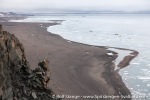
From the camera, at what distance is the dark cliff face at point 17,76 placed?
55.5ft

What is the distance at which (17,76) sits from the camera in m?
18.4

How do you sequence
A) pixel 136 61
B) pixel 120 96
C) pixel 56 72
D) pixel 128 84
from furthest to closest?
1. pixel 136 61
2. pixel 56 72
3. pixel 128 84
4. pixel 120 96

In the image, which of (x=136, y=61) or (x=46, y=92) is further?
(x=136, y=61)

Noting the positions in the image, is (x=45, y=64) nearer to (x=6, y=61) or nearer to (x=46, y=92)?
(x=46, y=92)

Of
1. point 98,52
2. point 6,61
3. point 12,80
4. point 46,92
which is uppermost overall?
point 6,61

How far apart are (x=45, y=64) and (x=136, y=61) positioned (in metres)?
37.2

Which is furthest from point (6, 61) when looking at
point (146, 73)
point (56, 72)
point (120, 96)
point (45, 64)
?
point (146, 73)

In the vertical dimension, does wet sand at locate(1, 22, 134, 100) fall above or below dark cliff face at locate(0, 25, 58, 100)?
below

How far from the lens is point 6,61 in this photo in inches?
698

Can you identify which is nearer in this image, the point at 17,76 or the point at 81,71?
the point at 17,76

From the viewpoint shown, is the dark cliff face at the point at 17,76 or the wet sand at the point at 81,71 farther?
the wet sand at the point at 81,71

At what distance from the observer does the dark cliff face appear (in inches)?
666

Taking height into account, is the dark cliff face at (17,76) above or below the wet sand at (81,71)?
above

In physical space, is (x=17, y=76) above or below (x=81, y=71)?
above
